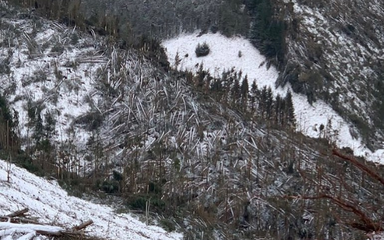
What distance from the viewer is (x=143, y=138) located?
29.8 meters

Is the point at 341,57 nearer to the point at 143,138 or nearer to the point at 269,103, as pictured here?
the point at 269,103

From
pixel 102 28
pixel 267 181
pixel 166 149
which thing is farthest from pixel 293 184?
pixel 102 28

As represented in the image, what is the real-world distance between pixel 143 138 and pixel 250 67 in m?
28.5

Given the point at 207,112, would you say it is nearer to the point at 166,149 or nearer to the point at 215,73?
the point at 166,149

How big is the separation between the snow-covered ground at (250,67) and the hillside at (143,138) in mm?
11999

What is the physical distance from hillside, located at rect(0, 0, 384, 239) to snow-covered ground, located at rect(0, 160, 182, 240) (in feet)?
5.03

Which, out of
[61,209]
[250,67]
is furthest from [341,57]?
[61,209]

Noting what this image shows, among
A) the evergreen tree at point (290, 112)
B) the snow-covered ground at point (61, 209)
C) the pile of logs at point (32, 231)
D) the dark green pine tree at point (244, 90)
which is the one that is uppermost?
the pile of logs at point (32, 231)

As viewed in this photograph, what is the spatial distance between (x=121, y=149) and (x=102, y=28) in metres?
11.2

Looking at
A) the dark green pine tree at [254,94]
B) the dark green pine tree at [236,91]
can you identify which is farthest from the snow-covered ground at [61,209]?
the dark green pine tree at [254,94]

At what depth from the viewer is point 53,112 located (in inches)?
1161

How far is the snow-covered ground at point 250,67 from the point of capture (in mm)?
49438

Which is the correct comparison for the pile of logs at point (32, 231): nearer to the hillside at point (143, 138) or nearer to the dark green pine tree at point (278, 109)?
the hillside at point (143, 138)

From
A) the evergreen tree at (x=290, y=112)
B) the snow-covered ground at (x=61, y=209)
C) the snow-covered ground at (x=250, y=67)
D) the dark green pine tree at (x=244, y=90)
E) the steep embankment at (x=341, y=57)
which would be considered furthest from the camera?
the steep embankment at (x=341, y=57)
